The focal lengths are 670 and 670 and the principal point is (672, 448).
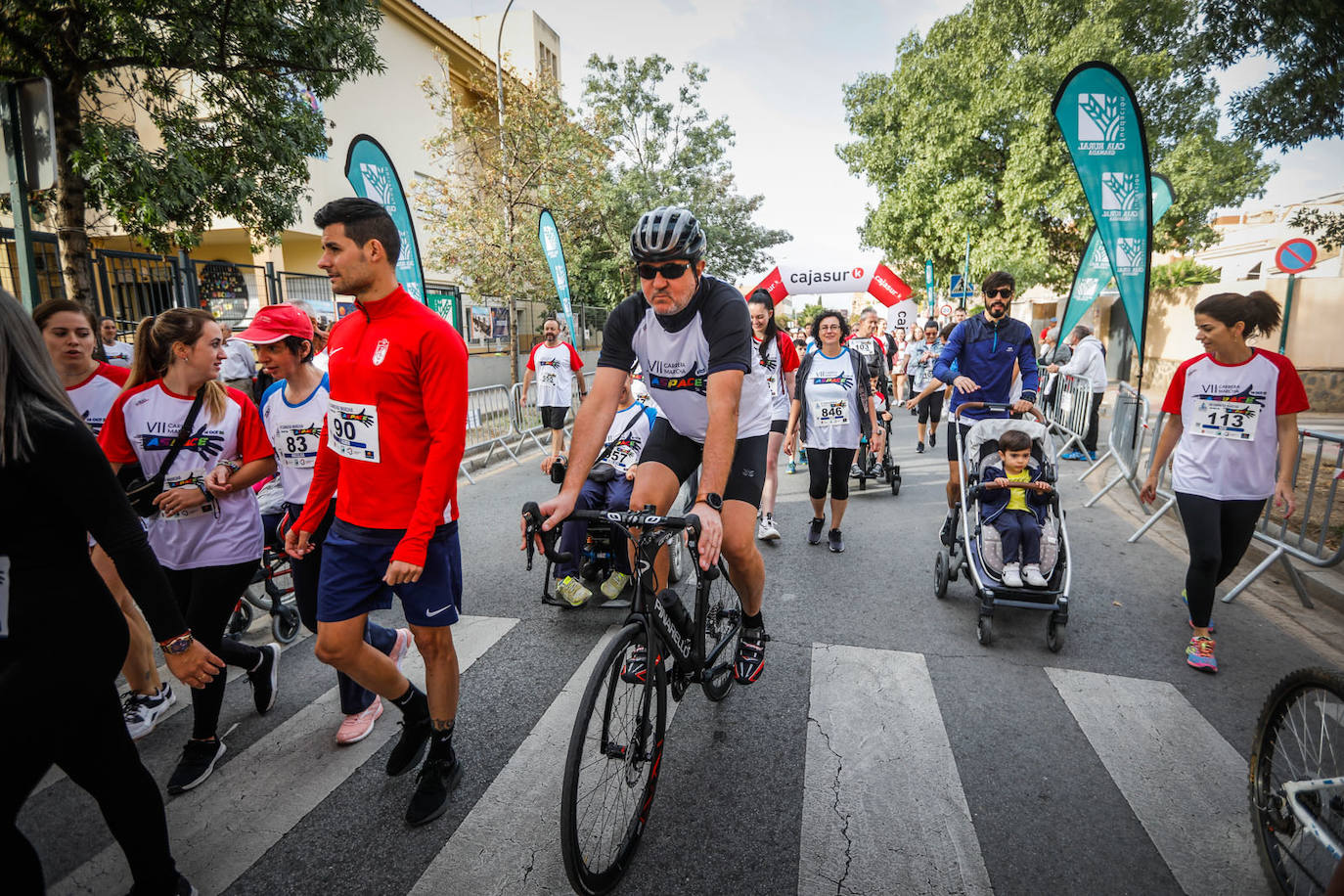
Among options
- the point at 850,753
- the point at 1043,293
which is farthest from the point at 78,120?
the point at 1043,293

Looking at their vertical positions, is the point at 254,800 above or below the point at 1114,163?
below

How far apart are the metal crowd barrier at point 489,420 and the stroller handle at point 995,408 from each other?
7232 millimetres

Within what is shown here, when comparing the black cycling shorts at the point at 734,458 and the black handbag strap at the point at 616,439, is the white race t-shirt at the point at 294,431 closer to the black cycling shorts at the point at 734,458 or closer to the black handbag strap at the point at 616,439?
the black cycling shorts at the point at 734,458

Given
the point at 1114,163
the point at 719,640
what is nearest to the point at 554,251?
the point at 1114,163

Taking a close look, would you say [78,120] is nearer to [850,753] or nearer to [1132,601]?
[850,753]

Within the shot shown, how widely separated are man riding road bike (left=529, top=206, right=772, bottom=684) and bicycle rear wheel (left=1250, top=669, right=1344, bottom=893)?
1.99 m

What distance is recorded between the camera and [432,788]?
9.25 ft

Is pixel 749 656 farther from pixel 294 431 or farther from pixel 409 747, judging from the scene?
pixel 294 431

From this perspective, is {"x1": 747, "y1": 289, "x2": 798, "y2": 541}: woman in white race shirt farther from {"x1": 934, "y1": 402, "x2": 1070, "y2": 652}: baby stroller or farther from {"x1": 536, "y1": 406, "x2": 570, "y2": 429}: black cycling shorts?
{"x1": 536, "y1": 406, "x2": 570, "y2": 429}: black cycling shorts

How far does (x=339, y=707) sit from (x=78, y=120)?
6732 millimetres

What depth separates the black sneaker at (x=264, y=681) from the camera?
3576 mm

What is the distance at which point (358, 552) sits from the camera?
269 cm

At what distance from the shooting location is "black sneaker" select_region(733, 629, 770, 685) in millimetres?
3432

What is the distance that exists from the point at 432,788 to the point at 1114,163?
8.40 metres
